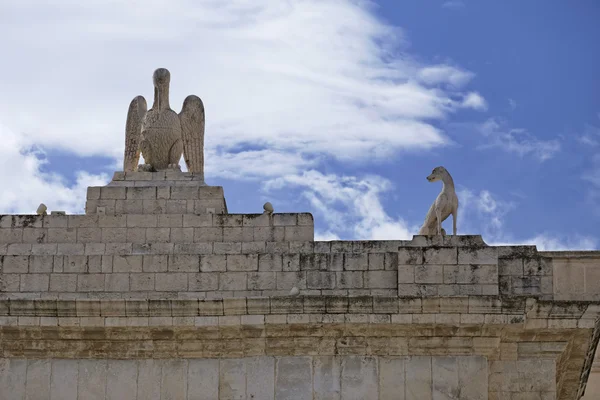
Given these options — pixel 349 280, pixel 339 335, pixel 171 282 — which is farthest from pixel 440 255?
pixel 171 282

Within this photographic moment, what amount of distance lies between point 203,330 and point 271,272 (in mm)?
1801

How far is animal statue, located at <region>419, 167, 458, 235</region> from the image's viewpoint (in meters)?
30.9

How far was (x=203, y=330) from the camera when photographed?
2708 centimetres

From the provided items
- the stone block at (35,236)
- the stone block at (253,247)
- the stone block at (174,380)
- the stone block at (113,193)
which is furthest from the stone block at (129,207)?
the stone block at (174,380)

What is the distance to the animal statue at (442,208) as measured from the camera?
30.9 metres

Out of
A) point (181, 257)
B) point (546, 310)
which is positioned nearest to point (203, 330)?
point (181, 257)

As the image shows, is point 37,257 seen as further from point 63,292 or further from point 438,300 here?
point 438,300

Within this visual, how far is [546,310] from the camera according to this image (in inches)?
1062

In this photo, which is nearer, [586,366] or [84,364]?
[84,364]

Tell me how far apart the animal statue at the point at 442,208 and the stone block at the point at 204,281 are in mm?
5012

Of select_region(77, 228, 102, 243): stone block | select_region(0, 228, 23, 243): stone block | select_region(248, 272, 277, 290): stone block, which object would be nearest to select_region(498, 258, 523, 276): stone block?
select_region(248, 272, 277, 290): stone block

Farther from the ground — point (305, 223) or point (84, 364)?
point (305, 223)

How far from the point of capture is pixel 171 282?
28.1m

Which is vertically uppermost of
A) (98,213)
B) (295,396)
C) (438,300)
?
(98,213)
